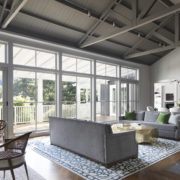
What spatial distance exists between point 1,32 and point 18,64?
1.09 m

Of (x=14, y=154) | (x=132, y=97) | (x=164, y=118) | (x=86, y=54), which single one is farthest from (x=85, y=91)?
(x=14, y=154)

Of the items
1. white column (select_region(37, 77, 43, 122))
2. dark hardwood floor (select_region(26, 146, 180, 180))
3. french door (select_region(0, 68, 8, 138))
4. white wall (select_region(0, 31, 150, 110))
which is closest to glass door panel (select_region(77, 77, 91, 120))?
white wall (select_region(0, 31, 150, 110))

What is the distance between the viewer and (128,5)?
250 inches

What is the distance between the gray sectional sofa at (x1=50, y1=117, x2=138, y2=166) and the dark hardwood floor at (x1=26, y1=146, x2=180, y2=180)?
1.71 ft

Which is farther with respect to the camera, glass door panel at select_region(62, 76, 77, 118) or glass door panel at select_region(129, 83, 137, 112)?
glass door panel at select_region(129, 83, 137, 112)

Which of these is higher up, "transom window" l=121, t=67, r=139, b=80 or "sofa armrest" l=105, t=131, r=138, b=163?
"transom window" l=121, t=67, r=139, b=80

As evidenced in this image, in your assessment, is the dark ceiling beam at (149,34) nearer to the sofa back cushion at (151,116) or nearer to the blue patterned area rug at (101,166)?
the sofa back cushion at (151,116)

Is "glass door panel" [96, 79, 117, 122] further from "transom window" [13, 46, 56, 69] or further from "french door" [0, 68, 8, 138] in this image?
"french door" [0, 68, 8, 138]

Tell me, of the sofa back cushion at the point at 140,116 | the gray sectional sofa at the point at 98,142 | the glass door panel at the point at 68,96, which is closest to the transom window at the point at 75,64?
the glass door panel at the point at 68,96

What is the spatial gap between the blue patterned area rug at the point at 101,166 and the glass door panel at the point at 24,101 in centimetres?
113

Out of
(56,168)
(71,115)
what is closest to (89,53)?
(71,115)

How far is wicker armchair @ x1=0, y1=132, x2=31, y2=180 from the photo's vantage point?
7.59 ft

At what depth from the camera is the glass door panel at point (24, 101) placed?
574cm

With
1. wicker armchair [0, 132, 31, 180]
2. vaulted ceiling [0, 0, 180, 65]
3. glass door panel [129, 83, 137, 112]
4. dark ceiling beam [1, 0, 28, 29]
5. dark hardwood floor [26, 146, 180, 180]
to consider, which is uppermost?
vaulted ceiling [0, 0, 180, 65]
